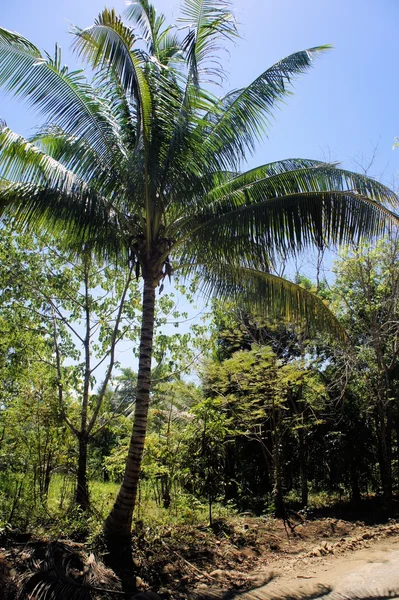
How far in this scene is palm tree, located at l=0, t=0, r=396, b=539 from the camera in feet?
21.6

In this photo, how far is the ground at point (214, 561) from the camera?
18.1 feet

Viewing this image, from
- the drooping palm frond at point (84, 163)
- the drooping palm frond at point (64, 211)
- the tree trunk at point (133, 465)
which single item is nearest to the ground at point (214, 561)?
the tree trunk at point (133, 465)

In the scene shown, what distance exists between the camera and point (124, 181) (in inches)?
277

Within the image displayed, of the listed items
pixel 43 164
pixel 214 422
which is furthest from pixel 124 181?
pixel 214 422

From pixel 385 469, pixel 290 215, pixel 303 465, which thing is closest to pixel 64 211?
pixel 290 215

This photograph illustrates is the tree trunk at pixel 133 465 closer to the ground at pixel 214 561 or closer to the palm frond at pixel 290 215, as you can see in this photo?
the ground at pixel 214 561

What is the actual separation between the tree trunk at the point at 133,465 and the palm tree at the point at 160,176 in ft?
0.06

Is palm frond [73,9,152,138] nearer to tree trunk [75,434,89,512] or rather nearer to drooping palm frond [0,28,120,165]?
drooping palm frond [0,28,120,165]

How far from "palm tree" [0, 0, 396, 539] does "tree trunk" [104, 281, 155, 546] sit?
2cm

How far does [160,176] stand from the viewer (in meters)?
6.96

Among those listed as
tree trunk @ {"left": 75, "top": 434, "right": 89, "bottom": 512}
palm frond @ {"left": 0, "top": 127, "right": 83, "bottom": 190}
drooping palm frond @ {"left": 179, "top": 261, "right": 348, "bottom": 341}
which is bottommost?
tree trunk @ {"left": 75, "top": 434, "right": 89, "bottom": 512}

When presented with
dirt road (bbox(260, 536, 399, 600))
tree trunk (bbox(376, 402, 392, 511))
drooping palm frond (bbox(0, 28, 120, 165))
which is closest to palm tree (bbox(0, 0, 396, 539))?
drooping palm frond (bbox(0, 28, 120, 165))

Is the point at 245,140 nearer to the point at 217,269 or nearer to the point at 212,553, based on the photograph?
the point at 217,269

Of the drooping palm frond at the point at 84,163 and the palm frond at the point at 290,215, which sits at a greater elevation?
the drooping palm frond at the point at 84,163
